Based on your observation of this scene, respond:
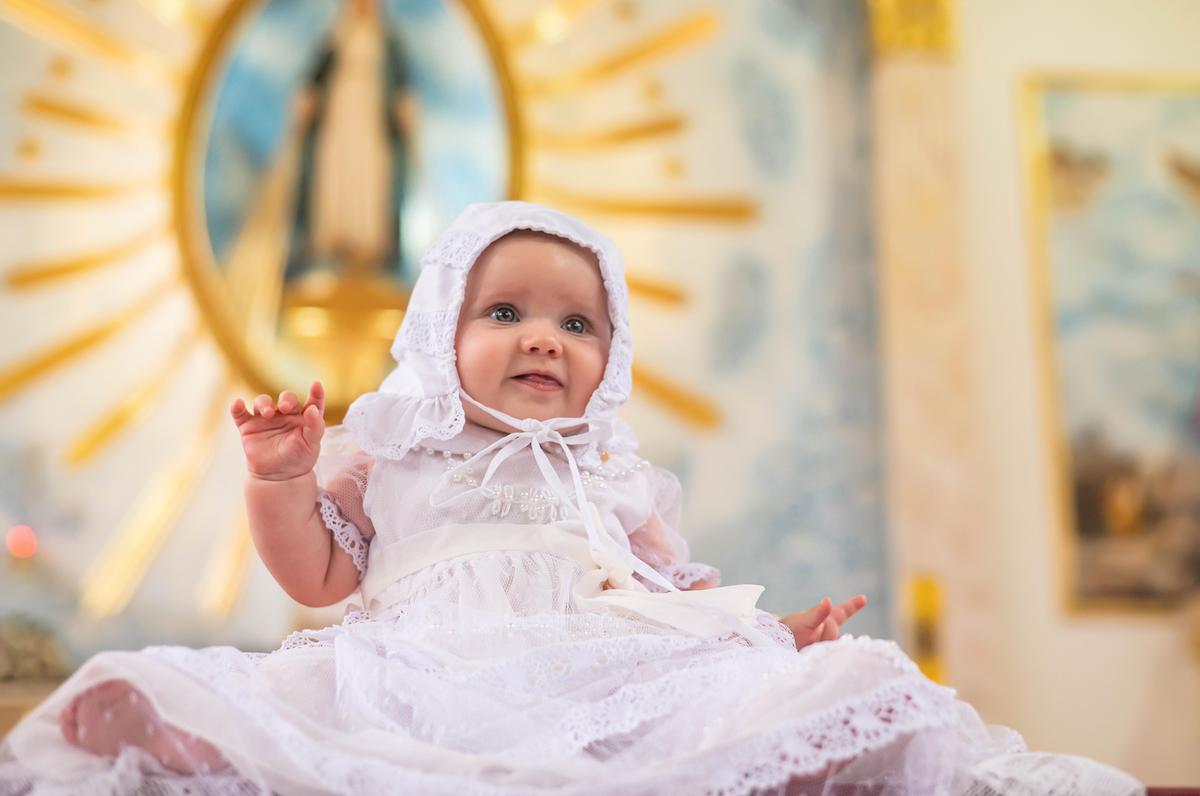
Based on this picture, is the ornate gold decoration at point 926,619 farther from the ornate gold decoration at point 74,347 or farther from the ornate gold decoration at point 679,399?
the ornate gold decoration at point 74,347

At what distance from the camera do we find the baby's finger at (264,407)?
1486mm

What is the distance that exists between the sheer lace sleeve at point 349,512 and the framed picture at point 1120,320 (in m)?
3.40

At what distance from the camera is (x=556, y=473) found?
172 cm

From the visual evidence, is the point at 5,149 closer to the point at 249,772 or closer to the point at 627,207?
the point at 627,207

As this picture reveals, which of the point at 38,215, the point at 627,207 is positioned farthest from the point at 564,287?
the point at 38,215

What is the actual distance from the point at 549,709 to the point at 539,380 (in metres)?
0.61

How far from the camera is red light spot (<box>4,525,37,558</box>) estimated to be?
13.0ft

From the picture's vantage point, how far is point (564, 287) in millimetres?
1758

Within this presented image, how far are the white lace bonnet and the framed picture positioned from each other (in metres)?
3.15

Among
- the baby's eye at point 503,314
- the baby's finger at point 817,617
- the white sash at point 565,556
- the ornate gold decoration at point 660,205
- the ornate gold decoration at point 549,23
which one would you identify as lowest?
the baby's finger at point 817,617

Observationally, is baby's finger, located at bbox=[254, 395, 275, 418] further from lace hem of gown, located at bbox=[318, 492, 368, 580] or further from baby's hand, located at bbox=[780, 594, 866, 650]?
baby's hand, located at bbox=[780, 594, 866, 650]

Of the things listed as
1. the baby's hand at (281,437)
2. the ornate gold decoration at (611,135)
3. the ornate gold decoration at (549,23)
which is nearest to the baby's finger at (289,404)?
the baby's hand at (281,437)

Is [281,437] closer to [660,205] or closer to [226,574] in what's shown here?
[226,574]

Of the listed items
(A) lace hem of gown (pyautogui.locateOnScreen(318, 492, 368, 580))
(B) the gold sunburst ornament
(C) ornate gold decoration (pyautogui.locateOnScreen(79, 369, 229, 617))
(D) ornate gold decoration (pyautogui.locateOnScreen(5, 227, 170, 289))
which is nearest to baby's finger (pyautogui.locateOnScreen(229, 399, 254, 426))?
(A) lace hem of gown (pyautogui.locateOnScreen(318, 492, 368, 580))
